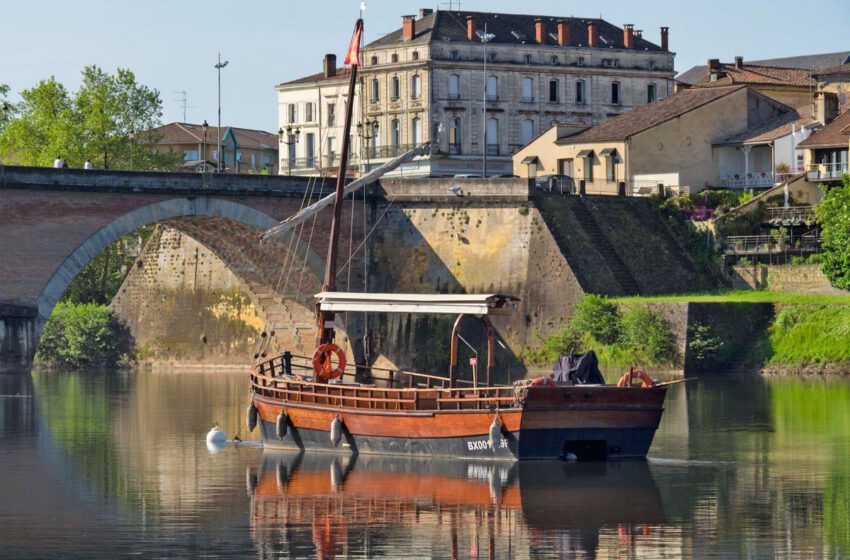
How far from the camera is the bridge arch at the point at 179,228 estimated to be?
80.7 m

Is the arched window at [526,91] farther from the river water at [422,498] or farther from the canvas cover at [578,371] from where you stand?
the canvas cover at [578,371]

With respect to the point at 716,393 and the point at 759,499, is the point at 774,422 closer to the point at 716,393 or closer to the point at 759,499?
the point at 716,393

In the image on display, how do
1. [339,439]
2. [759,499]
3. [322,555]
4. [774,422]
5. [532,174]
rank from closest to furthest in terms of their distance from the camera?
[322,555], [759,499], [339,439], [774,422], [532,174]

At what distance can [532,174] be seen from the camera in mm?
107875

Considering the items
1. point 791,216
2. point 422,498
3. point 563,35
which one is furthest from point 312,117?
point 422,498

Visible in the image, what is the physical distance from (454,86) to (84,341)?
30.9m

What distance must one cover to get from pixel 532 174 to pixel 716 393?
3475 centimetres

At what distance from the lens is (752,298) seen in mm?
89375

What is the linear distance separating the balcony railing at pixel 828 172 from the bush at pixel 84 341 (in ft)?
114

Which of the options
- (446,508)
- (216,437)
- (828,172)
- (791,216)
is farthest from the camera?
(828,172)

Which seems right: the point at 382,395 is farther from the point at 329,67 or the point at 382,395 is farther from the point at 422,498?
the point at 329,67

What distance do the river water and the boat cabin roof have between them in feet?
13.8

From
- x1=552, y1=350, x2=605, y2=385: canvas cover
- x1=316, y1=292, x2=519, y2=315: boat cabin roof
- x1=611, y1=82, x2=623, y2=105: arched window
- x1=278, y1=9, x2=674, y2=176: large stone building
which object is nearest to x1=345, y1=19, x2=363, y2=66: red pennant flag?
x1=316, y1=292, x2=519, y2=315: boat cabin roof

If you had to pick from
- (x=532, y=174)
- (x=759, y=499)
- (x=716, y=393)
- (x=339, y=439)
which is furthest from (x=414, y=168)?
(x=759, y=499)
